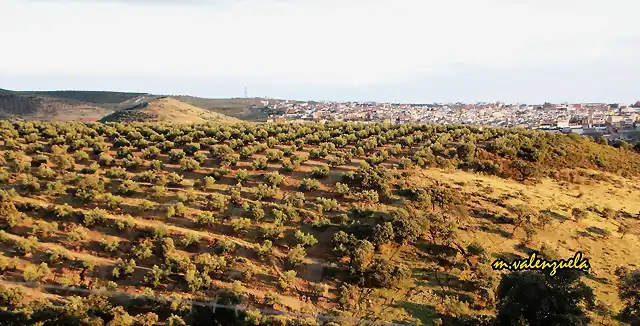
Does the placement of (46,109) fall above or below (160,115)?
above

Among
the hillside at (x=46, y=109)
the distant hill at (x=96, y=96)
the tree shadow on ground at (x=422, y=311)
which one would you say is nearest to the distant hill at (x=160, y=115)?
the hillside at (x=46, y=109)

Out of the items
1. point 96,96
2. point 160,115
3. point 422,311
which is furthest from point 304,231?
point 96,96

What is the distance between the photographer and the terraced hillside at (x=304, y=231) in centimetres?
1927

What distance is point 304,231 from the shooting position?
2534 cm

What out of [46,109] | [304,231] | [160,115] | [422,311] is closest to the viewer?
[422,311]

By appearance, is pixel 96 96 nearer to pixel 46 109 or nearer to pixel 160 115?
pixel 46 109

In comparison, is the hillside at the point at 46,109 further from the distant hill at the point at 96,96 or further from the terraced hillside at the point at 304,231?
the terraced hillside at the point at 304,231

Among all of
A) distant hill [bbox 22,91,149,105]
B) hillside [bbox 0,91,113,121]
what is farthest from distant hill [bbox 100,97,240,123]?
distant hill [bbox 22,91,149,105]

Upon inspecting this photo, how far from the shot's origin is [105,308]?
1834 cm

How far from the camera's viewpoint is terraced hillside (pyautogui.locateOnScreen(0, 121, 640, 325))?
1927cm

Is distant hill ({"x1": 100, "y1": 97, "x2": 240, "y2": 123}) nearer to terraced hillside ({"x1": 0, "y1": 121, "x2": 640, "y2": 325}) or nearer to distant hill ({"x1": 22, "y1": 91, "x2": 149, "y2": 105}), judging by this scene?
terraced hillside ({"x1": 0, "y1": 121, "x2": 640, "y2": 325})

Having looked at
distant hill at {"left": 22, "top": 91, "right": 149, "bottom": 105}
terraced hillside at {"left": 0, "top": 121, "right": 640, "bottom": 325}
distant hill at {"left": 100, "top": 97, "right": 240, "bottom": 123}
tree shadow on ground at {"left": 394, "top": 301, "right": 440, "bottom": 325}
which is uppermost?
distant hill at {"left": 22, "top": 91, "right": 149, "bottom": 105}

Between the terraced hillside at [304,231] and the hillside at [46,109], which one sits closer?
the terraced hillside at [304,231]

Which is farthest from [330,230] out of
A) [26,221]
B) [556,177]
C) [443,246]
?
[556,177]
